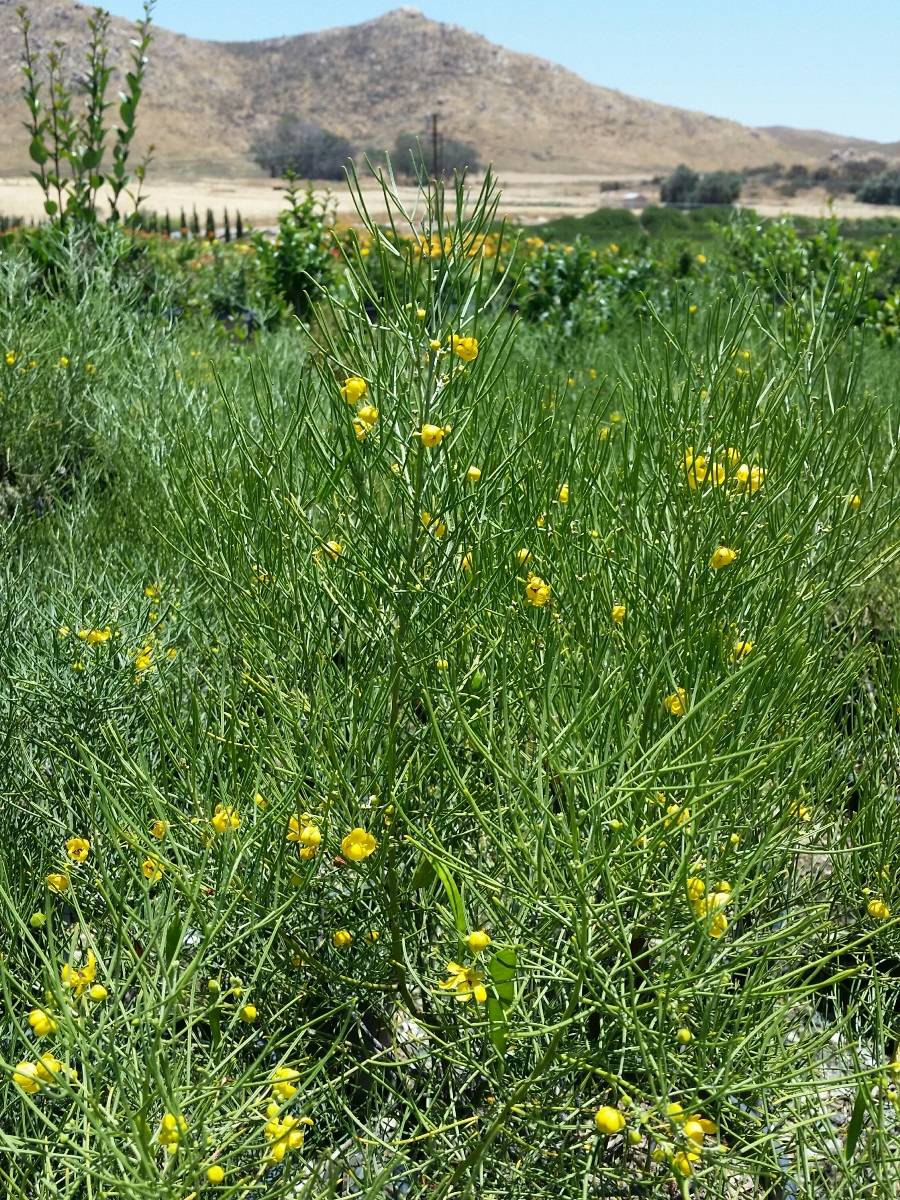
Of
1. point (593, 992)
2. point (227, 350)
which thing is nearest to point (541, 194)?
point (227, 350)

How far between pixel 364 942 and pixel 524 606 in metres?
0.62

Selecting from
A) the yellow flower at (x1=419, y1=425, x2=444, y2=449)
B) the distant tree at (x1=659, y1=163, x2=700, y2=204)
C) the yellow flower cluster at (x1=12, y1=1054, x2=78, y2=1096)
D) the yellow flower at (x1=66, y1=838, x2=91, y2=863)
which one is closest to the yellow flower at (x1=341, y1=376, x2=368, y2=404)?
the yellow flower at (x1=419, y1=425, x2=444, y2=449)

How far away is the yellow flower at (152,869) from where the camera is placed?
1550 millimetres

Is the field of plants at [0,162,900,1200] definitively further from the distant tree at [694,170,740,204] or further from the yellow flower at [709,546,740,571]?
the distant tree at [694,170,740,204]

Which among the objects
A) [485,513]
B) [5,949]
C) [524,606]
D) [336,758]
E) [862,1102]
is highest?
[485,513]

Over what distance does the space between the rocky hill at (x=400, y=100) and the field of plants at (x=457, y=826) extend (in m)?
99.3

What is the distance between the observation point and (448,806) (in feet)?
6.06

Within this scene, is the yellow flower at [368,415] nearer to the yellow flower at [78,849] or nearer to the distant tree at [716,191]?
the yellow flower at [78,849]

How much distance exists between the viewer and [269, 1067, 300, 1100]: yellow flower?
1.37 m

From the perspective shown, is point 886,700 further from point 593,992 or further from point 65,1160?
point 65,1160

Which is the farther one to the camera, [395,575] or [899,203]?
[899,203]

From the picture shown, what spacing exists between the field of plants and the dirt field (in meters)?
34.7

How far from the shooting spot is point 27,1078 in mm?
1229

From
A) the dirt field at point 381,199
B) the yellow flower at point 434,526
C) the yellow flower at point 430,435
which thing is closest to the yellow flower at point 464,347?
the yellow flower at point 430,435
